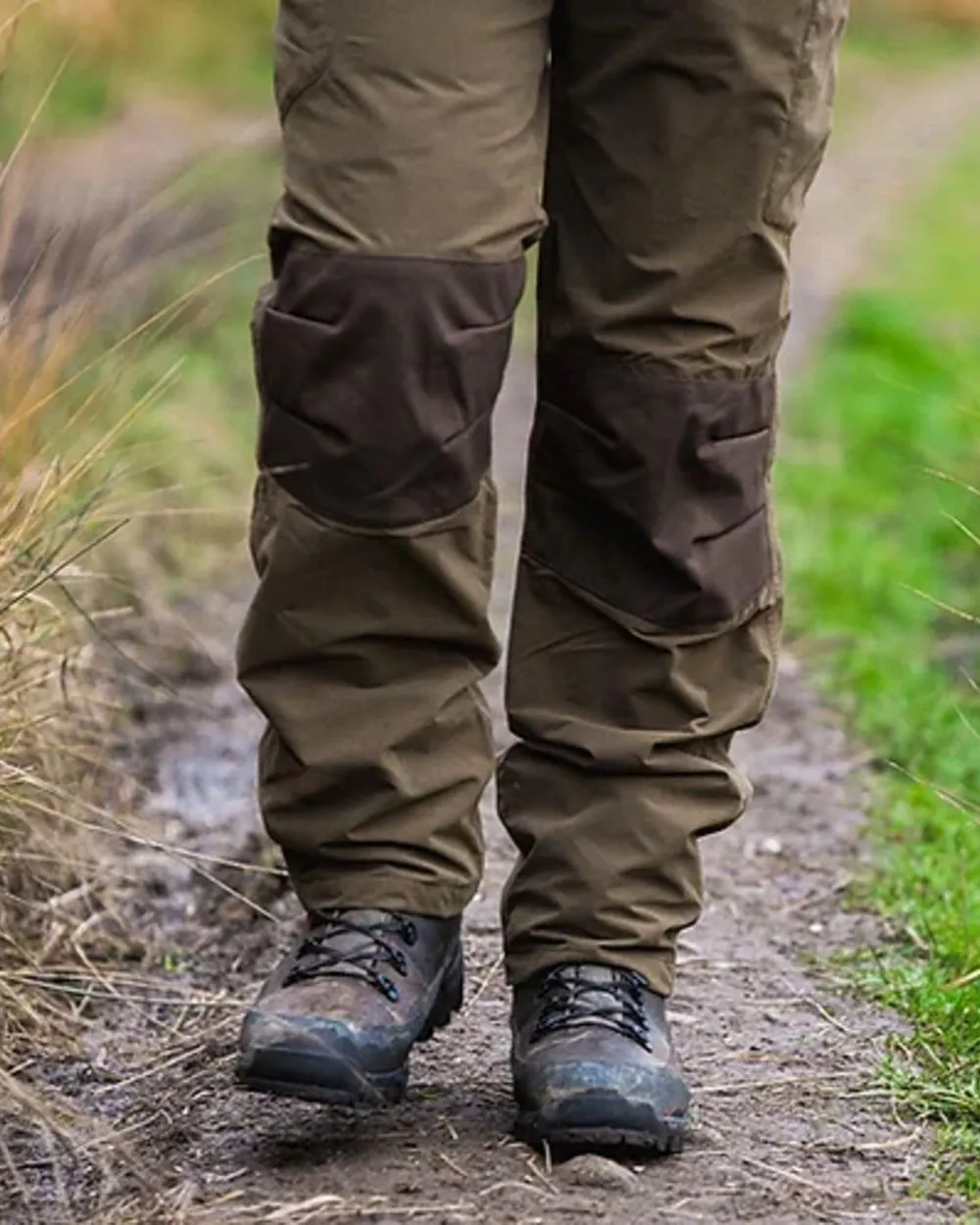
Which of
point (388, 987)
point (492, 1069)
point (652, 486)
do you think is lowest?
point (492, 1069)

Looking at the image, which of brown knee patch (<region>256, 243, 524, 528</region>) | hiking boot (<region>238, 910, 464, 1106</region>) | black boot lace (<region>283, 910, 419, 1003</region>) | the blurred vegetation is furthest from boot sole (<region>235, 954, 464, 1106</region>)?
the blurred vegetation

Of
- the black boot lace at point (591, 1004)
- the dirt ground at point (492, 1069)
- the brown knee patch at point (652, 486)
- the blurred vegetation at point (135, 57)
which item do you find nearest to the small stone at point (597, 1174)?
the dirt ground at point (492, 1069)

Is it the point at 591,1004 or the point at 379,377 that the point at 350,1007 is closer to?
the point at 591,1004

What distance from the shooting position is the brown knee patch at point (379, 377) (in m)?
2.09

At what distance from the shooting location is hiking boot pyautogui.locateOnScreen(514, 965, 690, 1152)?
85.7 inches

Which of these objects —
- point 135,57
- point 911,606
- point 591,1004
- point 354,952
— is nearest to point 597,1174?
point 591,1004

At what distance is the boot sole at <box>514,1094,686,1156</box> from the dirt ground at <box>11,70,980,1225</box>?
0.02 m

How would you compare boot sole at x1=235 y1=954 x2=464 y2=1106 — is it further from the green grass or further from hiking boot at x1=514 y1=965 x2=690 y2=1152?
the green grass

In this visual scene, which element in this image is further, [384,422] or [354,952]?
[354,952]

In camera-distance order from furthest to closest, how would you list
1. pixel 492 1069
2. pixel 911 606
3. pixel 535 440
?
pixel 911 606, pixel 492 1069, pixel 535 440

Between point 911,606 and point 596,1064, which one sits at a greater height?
point 596,1064

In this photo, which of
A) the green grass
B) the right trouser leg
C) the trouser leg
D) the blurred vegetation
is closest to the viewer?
the right trouser leg

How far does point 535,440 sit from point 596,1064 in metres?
0.55

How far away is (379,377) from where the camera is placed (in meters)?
2.09
